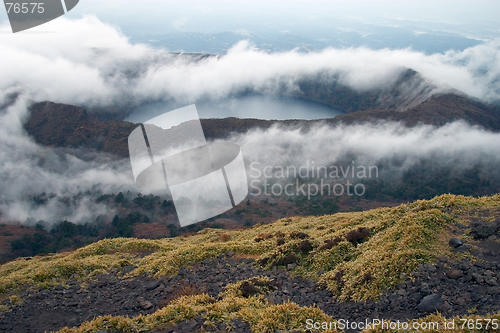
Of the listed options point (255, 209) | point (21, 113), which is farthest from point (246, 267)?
point (21, 113)

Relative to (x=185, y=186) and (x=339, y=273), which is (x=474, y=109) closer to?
(x=185, y=186)

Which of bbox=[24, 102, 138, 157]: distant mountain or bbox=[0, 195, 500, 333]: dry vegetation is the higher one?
bbox=[0, 195, 500, 333]: dry vegetation

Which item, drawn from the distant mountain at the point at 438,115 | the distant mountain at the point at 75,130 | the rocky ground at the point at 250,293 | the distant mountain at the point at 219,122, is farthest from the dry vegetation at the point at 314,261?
the distant mountain at the point at 438,115

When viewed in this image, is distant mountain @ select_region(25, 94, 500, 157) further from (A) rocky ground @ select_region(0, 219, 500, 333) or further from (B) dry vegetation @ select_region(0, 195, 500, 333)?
(A) rocky ground @ select_region(0, 219, 500, 333)

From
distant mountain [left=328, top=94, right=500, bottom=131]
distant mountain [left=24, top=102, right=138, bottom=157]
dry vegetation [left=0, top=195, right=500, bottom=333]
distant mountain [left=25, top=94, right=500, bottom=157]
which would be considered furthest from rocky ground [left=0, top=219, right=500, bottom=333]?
distant mountain [left=328, top=94, right=500, bottom=131]

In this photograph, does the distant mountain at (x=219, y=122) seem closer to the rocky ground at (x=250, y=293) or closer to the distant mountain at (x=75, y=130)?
the distant mountain at (x=75, y=130)

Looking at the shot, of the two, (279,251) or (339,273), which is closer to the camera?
(339,273)

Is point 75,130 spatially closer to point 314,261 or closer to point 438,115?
point 314,261
